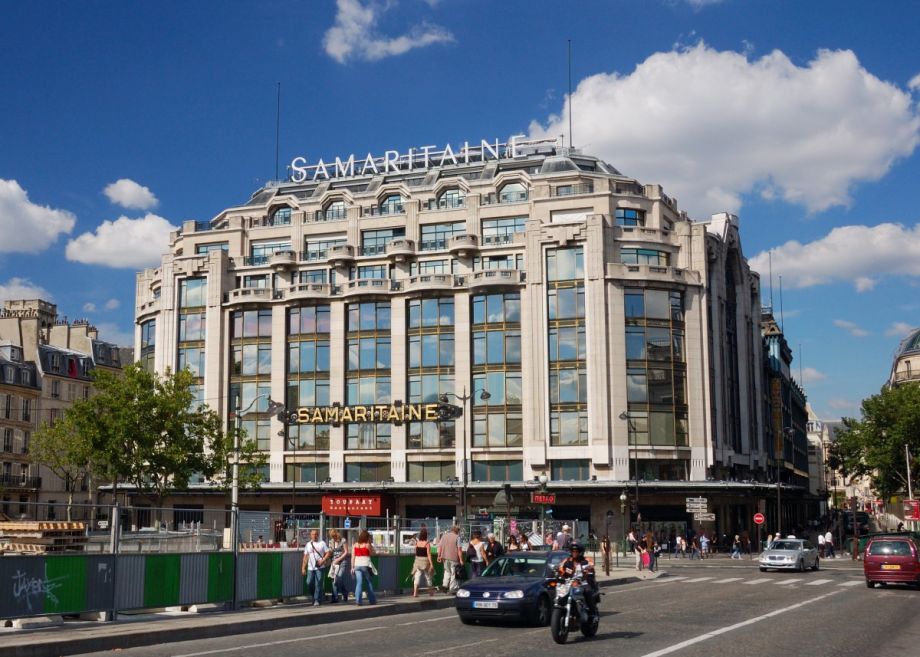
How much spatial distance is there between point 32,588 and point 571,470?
186 ft

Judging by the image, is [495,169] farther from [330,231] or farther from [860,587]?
[860,587]

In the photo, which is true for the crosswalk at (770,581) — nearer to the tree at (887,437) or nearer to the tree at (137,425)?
the tree at (137,425)

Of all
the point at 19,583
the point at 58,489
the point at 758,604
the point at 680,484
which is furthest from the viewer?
the point at 58,489

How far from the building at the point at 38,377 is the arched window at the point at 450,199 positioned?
1166 inches

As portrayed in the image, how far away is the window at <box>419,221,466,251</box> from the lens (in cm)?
7969

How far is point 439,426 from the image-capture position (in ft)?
248

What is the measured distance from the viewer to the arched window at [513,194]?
8000 centimetres

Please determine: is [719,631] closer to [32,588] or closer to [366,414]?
[32,588]

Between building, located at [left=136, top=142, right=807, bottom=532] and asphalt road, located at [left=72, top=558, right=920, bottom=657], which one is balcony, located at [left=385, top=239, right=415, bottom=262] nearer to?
building, located at [left=136, top=142, right=807, bottom=532]

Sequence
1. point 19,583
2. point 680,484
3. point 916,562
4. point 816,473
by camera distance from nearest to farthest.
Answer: point 19,583, point 916,562, point 680,484, point 816,473

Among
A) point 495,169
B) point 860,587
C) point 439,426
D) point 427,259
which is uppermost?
point 495,169

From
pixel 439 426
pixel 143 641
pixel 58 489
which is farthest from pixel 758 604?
pixel 58 489

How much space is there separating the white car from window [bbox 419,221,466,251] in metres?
39.7

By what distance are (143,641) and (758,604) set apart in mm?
15308
